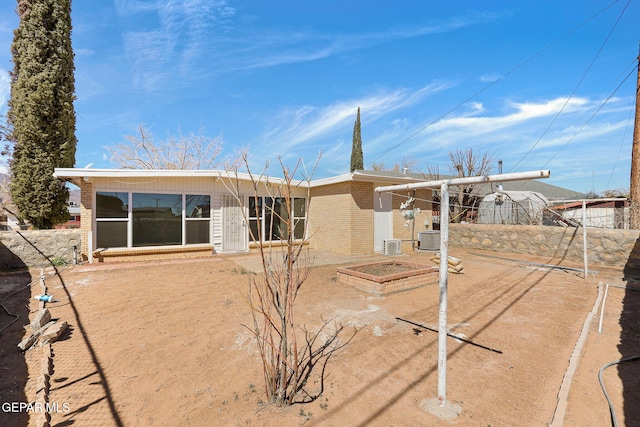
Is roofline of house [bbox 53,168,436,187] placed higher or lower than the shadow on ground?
higher

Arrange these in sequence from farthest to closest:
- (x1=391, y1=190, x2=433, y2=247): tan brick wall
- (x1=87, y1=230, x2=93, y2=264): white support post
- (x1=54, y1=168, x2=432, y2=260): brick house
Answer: (x1=391, y1=190, x2=433, y2=247): tan brick wall → (x1=54, y1=168, x2=432, y2=260): brick house → (x1=87, y1=230, x2=93, y2=264): white support post

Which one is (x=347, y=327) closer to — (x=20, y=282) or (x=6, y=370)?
(x=6, y=370)

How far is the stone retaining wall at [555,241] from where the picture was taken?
362 inches

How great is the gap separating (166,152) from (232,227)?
1749 cm

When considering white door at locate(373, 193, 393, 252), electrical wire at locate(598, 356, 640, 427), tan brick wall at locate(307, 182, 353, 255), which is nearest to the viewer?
electrical wire at locate(598, 356, 640, 427)

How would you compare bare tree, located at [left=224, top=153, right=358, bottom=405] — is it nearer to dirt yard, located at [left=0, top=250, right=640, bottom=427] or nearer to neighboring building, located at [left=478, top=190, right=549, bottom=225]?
dirt yard, located at [left=0, top=250, right=640, bottom=427]

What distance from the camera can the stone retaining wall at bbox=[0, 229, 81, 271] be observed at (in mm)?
8805

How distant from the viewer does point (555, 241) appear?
36.4 ft

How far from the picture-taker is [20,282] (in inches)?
297

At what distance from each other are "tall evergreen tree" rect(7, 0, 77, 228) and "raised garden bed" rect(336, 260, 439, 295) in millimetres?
11362

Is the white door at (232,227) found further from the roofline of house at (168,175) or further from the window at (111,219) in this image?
the window at (111,219)

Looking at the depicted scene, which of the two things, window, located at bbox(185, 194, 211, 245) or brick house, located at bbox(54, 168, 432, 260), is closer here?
brick house, located at bbox(54, 168, 432, 260)

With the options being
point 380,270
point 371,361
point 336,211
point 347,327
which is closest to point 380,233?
point 336,211

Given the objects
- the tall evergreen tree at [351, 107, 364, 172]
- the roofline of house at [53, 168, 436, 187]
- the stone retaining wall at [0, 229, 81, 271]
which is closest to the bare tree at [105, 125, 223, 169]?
the tall evergreen tree at [351, 107, 364, 172]
